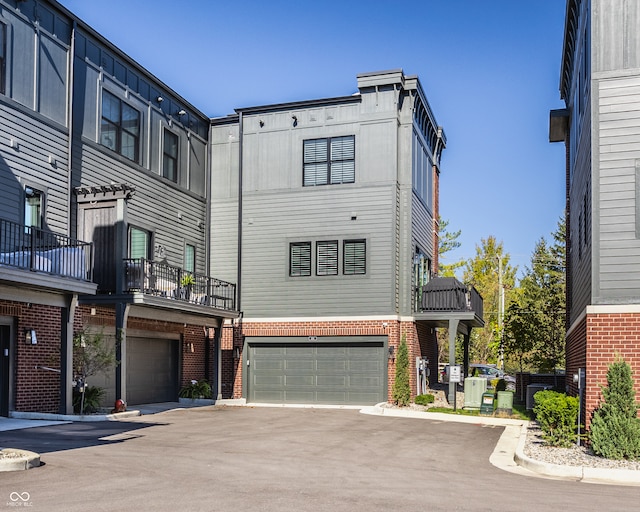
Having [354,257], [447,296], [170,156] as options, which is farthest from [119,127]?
[447,296]

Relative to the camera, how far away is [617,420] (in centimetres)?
1195

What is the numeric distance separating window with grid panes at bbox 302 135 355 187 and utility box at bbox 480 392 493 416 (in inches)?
340

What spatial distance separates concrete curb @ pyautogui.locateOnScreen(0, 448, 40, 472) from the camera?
9898 mm

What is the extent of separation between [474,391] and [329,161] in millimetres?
9226

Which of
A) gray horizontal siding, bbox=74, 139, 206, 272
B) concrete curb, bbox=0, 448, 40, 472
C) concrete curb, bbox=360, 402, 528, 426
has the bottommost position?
concrete curb, bbox=360, 402, 528, 426

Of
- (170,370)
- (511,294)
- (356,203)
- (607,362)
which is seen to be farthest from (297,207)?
(511,294)

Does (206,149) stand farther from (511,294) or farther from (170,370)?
(511,294)

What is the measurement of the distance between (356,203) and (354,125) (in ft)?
8.89

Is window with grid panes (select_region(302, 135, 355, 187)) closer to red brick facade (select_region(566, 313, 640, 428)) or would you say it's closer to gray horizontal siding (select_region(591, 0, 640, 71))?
gray horizontal siding (select_region(591, 0, 640, 71))

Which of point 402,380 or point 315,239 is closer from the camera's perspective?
point 402,380

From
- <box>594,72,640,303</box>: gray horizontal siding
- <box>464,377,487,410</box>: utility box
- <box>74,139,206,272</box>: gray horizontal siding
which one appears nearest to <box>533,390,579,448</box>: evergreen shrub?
<box>594,72,640,303</box>: gray horizontal siding

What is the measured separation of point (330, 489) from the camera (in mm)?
9367

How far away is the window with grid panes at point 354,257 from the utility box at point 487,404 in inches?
237

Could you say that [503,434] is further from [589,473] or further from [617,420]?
[589,473]
